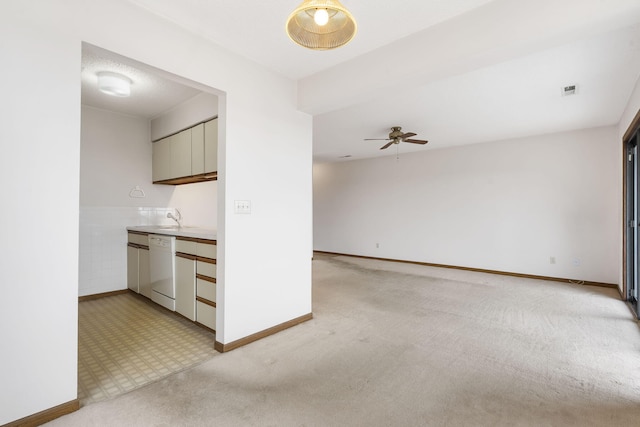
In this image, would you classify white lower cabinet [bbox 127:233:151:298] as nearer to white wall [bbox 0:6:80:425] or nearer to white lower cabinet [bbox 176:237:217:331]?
white lower cabinet [bbox 176:237:217:331]

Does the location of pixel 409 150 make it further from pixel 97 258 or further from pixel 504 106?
pixel 97 258

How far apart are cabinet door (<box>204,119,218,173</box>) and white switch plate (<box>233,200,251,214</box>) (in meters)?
0.81

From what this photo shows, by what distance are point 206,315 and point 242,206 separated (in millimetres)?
1109

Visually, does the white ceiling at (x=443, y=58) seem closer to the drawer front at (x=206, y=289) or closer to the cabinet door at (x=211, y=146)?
the cabinet door at (x=211, y=146)

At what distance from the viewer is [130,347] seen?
2.59m

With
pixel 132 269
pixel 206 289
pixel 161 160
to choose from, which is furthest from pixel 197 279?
pixel 161 160

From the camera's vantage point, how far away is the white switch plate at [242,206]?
102 inches

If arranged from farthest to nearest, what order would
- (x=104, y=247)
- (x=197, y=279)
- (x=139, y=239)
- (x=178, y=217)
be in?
(x=178, y=217) < (x=104, y=247) < (x=139, y=239) < (x=197, y=279)

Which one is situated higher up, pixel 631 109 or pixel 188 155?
pixel 631 109

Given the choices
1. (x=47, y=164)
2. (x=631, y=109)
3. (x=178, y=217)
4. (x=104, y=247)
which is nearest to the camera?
(x=47, y=164)

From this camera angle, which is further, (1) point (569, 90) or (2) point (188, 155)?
(2) point (188, 155)

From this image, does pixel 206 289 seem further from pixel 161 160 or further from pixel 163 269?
pixel 161 160

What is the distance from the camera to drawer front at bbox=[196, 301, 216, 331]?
2770 millimetres

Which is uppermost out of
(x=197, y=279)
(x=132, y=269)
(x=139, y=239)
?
(x=139, y=239)
